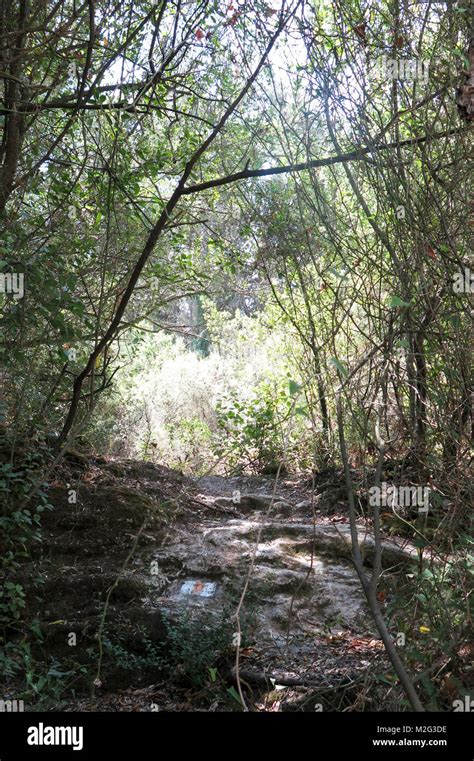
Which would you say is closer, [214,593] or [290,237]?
→ [214,593]

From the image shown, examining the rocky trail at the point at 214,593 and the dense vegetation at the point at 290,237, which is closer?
the dense vegetation at the point at 290,237

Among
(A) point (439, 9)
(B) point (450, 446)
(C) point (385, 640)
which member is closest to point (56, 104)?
(A) point (439, 9)

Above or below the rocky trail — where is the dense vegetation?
above

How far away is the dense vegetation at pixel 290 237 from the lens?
279 cm

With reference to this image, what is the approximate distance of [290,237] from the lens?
16.0ft

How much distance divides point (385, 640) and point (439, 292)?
1537 mm

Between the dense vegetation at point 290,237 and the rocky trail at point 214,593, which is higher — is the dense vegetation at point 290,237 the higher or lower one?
the higher one

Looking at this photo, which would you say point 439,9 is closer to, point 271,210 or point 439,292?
point 439,292

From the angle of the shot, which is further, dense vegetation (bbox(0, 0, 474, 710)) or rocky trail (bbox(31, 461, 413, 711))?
rocky trail (bbox(31, 461, 413, 711))

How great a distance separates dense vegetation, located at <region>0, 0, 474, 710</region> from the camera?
2.79 metres

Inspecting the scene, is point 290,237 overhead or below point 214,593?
overhead
